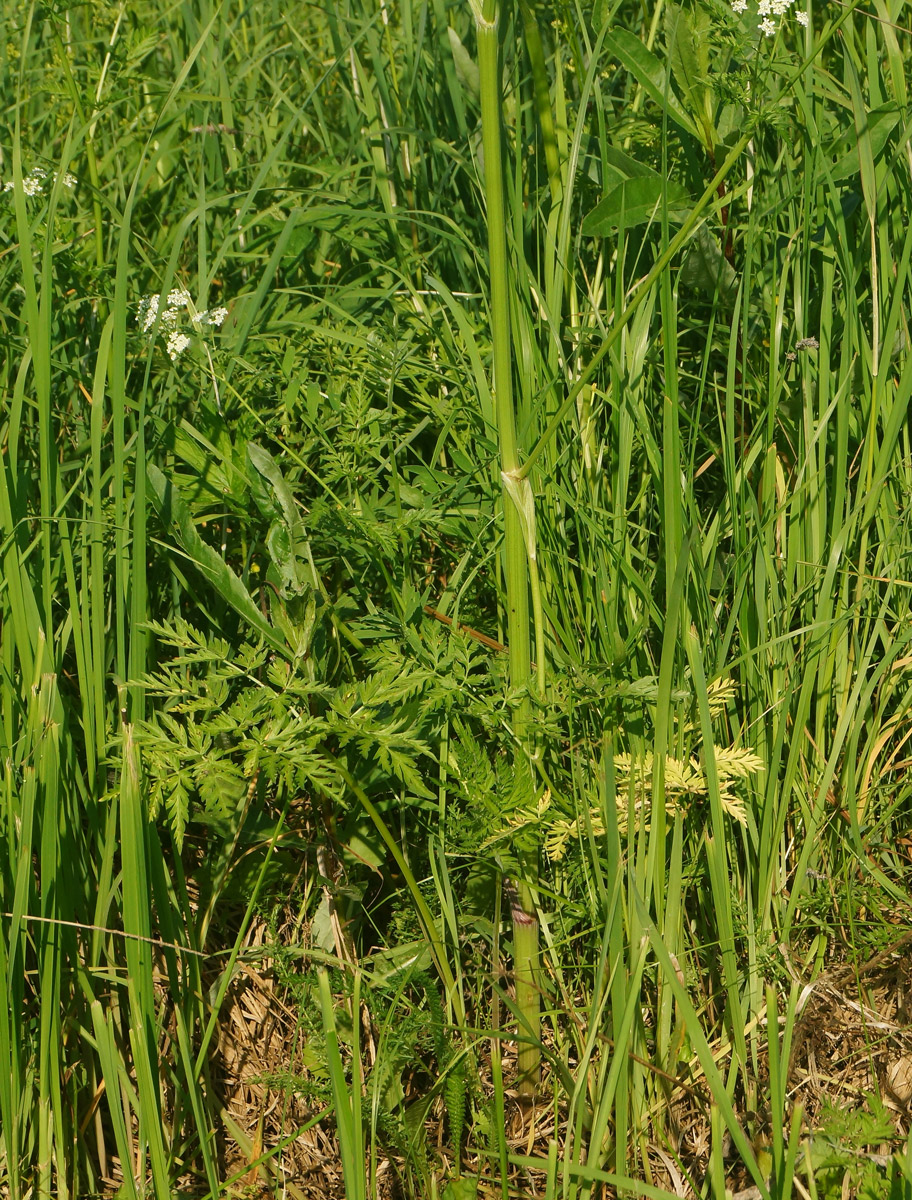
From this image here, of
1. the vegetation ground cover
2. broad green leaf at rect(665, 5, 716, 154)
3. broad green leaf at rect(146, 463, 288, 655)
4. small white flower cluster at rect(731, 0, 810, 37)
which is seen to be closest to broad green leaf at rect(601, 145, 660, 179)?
the vegetation ground cover

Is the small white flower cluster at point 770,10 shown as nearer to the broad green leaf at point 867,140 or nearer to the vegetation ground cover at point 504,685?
the vegetation ground cover at point 504,685

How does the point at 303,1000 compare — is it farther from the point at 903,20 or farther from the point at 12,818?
the point at 903,20

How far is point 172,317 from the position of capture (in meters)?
1.69

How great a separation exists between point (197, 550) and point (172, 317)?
0.41m

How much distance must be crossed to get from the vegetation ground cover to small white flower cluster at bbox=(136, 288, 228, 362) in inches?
0.4

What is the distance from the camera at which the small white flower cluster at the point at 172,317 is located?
1.65 metres

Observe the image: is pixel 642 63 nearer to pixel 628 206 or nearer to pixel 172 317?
pixel 628 206

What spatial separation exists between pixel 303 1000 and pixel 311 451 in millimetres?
884

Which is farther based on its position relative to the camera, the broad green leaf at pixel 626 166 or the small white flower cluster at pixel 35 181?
the small white flower cluster at pixel 35 181

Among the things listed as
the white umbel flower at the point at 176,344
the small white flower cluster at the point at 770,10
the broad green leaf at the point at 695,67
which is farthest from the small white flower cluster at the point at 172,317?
the small white flower cluster at the point at 770,10

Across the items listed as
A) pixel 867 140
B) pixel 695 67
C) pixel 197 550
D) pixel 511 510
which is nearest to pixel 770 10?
pixel 695 67

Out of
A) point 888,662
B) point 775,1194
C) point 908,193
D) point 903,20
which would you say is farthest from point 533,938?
point 903,20

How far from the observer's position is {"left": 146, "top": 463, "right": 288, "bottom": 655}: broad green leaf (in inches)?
60.5

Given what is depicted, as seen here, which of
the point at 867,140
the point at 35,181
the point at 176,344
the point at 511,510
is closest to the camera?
the point at 511,510
